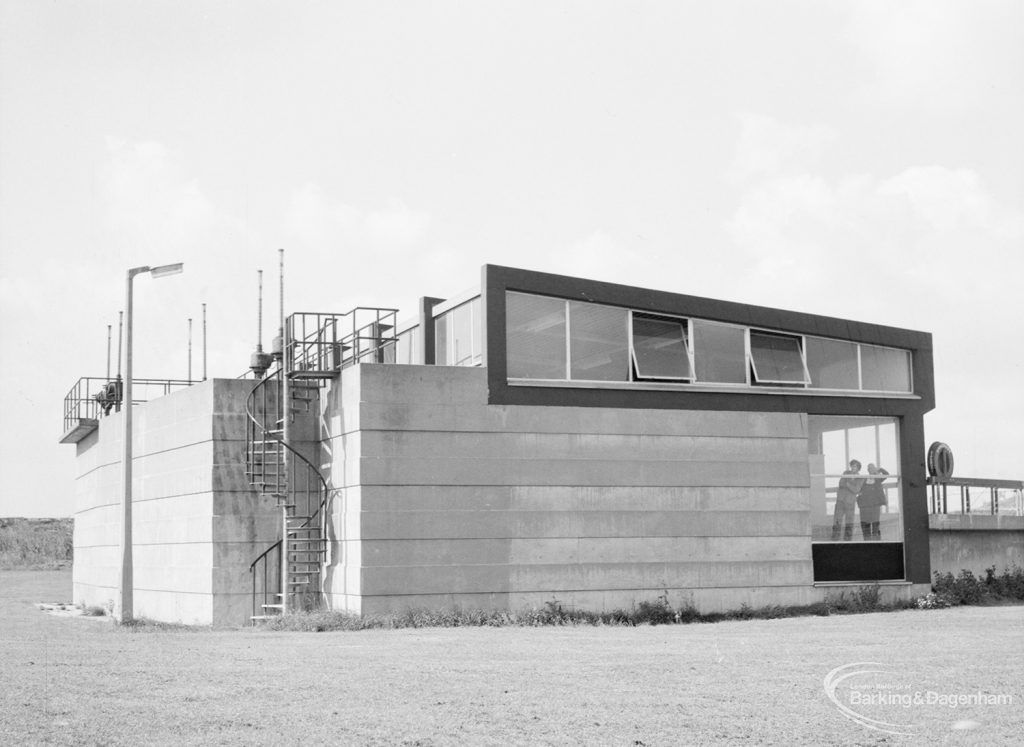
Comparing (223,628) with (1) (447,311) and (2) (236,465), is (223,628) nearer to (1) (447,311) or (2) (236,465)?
(2) (236,465)

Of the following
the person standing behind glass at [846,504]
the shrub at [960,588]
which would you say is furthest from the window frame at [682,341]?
the shrub at [960,588]

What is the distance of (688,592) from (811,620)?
241cm

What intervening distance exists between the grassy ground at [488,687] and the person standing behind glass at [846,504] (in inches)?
285

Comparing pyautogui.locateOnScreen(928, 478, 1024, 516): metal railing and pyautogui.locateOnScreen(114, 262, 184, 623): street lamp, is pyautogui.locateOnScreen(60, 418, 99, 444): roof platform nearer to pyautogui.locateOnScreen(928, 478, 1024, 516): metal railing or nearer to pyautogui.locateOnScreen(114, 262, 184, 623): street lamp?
pyautogui.locateOnScreen(114, 262, 184, 623): street lamp

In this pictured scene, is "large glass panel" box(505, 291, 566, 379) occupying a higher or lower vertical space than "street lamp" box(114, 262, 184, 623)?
higher

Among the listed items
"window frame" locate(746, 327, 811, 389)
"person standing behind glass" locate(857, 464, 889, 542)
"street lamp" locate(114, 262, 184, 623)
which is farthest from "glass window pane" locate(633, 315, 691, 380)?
"street lamp" locate(114, 262, 184, 623)

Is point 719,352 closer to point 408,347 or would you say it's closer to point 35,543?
point 408,347

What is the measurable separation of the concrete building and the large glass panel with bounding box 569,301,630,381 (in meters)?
0.04

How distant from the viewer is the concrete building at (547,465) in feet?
77.9

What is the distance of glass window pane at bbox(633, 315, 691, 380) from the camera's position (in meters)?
25.7

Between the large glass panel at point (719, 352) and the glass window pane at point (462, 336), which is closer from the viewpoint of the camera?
the glass window pane at point (462, 336)

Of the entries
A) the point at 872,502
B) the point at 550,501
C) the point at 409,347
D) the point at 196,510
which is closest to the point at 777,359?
the point at 872,502

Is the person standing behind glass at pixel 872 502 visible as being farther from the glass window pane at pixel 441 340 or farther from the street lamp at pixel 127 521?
the street lamp at pixel 127 521

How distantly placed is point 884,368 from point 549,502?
9.17 m
